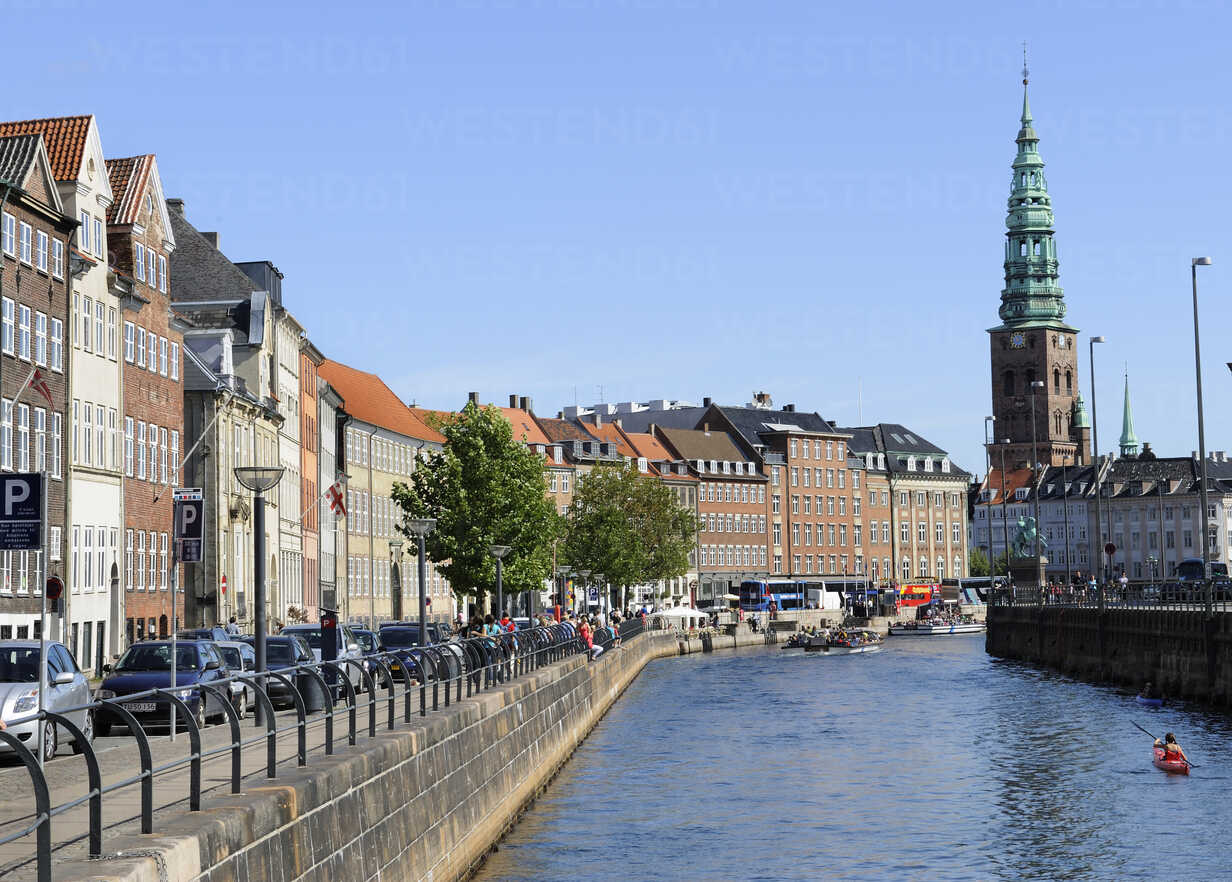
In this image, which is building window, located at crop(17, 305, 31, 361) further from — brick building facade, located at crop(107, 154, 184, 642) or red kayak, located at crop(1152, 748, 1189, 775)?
red kayak, located at crop(1152, 748, 1189, 775)

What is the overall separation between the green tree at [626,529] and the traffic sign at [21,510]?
10389 centimetres

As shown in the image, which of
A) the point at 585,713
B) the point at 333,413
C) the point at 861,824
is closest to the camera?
the point at 861,824

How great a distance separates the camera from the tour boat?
543 ft

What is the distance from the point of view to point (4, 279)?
49656 mm

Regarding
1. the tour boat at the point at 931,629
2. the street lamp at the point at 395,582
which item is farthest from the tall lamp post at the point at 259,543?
the tour boat at the point at 931,629

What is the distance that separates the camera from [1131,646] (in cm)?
7706

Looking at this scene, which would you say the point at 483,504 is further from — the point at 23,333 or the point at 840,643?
the point at 840,643

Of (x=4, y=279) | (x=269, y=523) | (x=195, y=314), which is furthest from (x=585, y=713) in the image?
(x=195, y=314)

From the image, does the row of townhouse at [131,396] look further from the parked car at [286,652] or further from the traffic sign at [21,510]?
the traffic sign at [21,510]

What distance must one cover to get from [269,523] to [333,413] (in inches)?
993

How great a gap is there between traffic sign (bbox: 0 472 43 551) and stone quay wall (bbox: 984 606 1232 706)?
43902 millimetres

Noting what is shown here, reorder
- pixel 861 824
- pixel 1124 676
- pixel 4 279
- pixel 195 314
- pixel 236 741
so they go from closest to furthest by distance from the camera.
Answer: pixel 236 741 < pixel 861 824 < pixel 4 279 < pixel 1124 676 < pixel 195 314

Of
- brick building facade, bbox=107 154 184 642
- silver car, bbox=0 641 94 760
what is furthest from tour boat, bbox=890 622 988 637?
silver car, bbox=0 641 94 760

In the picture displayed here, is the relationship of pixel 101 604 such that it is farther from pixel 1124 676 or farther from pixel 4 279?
pixel 1124 676
